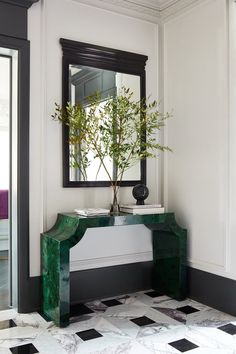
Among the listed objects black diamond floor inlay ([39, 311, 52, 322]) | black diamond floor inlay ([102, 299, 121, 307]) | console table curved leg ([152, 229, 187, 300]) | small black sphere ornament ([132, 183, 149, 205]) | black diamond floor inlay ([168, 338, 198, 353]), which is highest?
small black sphere ornament ([132, 183, 149, 205])

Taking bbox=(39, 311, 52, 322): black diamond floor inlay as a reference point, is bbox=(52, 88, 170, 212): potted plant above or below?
above

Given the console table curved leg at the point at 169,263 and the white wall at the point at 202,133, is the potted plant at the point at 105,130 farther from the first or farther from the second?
the console table curved leg at the point at 169,263

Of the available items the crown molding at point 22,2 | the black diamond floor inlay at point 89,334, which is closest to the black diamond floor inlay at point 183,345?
the black diamond floor inlay at point 89,334

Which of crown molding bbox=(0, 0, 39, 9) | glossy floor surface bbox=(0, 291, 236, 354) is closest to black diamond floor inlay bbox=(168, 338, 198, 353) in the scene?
glossy floor surface bbox=(0, 291, 236, 354)

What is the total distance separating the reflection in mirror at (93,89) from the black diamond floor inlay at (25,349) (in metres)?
1.29

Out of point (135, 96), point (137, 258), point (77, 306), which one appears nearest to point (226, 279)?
point (137, 258)

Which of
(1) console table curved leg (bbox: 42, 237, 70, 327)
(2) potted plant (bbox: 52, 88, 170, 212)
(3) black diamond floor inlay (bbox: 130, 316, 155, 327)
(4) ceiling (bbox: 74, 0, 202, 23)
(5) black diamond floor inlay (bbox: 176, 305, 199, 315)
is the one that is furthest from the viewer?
(4) ceiling (bbox: 74, 0, 202, 23)

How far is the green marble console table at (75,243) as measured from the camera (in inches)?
98.8

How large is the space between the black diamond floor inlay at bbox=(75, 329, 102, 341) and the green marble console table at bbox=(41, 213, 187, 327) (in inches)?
6.2

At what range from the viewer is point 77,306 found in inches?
116

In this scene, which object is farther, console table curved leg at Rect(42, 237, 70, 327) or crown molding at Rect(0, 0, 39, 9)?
crown molding at Rect(0, 0, 39, 9)

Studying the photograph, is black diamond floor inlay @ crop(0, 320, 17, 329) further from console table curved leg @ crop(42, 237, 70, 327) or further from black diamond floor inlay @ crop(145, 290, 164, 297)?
black diamond floor inlay @ crop(145, 290, 164, 297)

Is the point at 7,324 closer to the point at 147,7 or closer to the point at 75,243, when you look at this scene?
the point at 75,243

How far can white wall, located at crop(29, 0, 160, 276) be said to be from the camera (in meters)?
2.86
